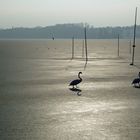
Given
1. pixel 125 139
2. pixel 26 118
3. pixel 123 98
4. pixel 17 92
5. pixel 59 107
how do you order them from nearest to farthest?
pixel 125 139, pixel 26 118, pixel 59 107, pixel 123 98, pixel 17 92

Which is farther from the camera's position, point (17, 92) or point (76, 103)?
point (17, 92)

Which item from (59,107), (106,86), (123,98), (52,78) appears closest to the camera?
(59,107)

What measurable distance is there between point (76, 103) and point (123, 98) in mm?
3886

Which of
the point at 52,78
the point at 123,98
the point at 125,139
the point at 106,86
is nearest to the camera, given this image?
the point at 125,139

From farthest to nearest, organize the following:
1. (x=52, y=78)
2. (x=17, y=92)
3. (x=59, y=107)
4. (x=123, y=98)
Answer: (x=52, y=78) < (x=17, y=92) < (x=123, y=98) < (x=59, y=107)

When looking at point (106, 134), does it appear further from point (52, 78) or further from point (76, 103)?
point (52, 78)

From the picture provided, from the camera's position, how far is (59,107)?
84.0 ft

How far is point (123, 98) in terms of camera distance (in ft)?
94.8

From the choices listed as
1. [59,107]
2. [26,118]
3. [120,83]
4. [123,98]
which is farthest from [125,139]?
[120,83]

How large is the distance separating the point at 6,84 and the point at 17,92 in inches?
200

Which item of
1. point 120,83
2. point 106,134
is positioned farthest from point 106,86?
point 106,134

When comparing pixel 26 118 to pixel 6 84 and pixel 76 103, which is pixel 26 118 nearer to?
pixel 76 103

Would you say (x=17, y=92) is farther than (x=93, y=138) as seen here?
Yes

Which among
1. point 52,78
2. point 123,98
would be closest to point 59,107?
point 123,98
